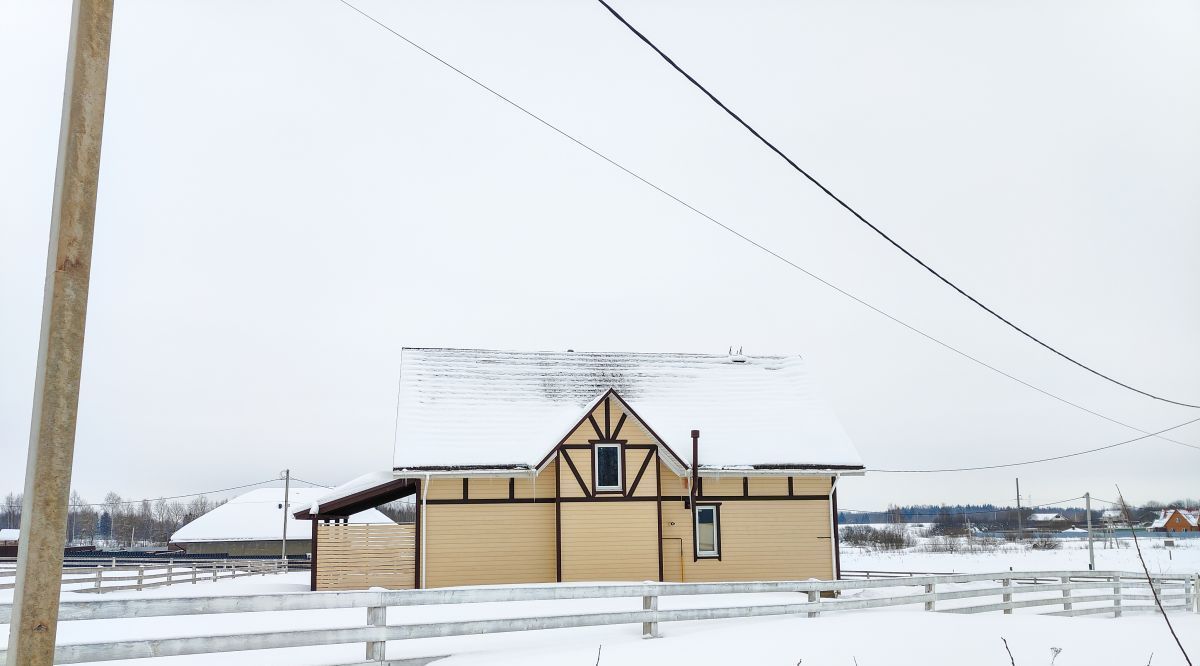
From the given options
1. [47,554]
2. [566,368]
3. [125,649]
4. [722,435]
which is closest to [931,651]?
[125,649]

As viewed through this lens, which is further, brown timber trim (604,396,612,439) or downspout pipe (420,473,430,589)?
brown timber trim (604,396,612,439)

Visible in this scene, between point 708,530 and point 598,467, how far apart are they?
143 inches

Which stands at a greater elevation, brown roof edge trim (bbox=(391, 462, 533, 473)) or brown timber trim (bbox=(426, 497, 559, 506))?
brown roof edge trim (bbox=(391, 462, 533, 473))

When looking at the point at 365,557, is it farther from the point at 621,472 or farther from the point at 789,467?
the point at 789,467

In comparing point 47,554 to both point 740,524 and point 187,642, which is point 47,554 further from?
point 740,524

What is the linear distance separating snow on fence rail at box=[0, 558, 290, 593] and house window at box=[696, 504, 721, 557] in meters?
16.1

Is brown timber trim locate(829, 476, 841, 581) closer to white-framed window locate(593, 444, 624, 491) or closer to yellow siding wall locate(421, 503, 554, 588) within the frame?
white-framed window locate(593, 444, 624, 491)

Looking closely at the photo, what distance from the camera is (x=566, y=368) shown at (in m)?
26.8

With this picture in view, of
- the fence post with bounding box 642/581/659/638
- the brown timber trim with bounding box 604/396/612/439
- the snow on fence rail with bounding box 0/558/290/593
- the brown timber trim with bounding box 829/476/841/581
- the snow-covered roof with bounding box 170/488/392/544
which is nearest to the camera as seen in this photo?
the fence post with bounding box 642/581/659/638

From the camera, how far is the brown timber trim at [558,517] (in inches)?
867

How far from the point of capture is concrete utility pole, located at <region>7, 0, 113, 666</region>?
4402mm

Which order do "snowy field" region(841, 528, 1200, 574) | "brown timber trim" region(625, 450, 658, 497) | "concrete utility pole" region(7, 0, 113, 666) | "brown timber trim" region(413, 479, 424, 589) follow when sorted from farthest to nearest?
"snowy field" region(841, 528, 1200, 574)
"brown timber trim" region(625, 450, 658, 497)
"brown timber trim" region(413, 479, 424, 589)
"concrete utility pole" region(7, 0, 113, 666)

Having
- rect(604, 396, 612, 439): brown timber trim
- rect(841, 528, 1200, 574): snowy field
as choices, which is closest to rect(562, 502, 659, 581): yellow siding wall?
rect(604, 396, 612, 439): brown timber trim

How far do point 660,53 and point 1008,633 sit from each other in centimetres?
827
